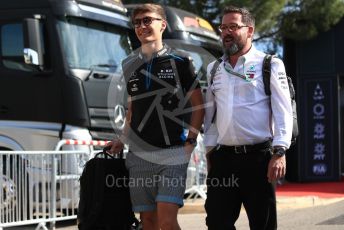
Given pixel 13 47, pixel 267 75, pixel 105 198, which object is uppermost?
pixel 13 47

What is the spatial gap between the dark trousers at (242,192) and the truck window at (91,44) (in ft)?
15.9

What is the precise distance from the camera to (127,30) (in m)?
9.80

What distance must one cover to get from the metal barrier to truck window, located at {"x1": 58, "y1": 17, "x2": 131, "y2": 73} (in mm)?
1200

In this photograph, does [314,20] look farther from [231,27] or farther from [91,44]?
[231,27]

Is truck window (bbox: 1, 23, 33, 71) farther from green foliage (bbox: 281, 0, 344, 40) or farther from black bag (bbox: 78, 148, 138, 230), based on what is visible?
Answer: green foliage (bbox: 281, 0, 344, 40)

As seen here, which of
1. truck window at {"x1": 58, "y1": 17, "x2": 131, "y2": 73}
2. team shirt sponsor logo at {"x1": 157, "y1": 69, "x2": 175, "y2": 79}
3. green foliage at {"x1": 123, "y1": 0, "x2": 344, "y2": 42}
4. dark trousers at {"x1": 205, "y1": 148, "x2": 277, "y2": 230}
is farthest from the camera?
green foliage at {"x1": 123, "y1": 0, "x2": 344, "y2": 42}

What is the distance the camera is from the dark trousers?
158 inches

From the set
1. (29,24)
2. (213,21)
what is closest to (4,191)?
(29,24)

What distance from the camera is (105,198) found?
14.5 ft

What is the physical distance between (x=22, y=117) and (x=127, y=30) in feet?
7.62

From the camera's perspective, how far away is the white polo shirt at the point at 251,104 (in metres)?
3.95

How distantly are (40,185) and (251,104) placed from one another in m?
4.59

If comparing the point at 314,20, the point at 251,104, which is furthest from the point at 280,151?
the point at 314,20

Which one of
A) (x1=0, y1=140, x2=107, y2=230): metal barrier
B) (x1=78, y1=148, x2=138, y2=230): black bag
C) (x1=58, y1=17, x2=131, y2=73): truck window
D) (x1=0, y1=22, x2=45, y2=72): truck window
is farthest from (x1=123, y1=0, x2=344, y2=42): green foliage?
(x1=78, y1=148, x2=138, y2=230): black bag
